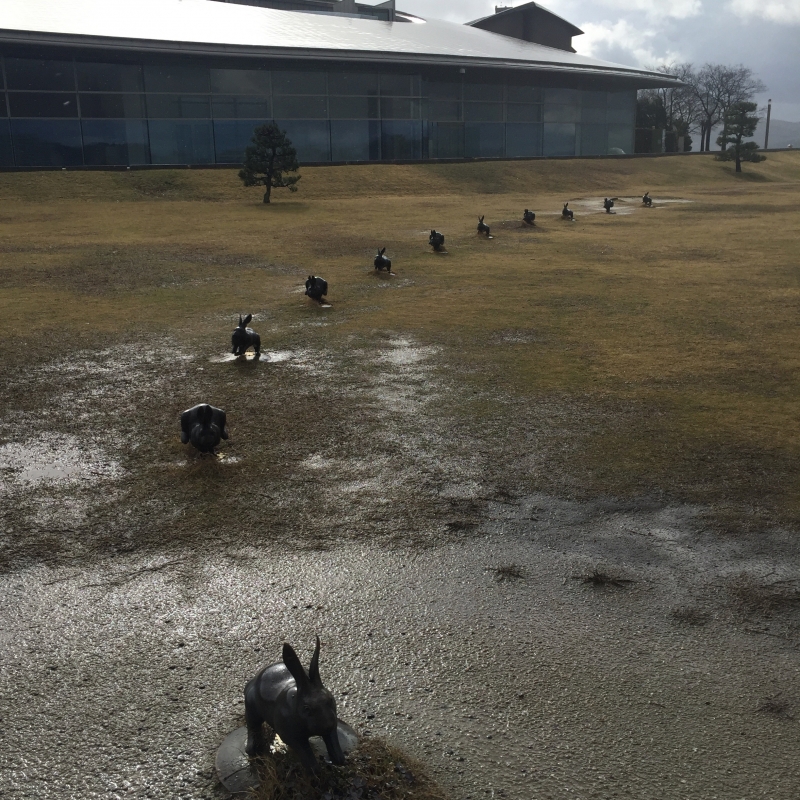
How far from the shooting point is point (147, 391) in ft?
35.0

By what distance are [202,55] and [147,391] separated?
37.8 meters

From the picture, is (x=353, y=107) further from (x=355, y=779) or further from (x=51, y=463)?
(x=355, y=779)

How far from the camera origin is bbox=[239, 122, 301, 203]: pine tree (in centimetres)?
3484

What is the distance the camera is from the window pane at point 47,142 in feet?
133

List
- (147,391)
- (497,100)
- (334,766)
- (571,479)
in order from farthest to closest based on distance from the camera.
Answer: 1. (497,100)
2. (147,391)
3. (571,479)
4. (334,766)

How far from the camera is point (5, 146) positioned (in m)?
40.1

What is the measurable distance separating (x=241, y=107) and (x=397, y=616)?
4459 centimetres

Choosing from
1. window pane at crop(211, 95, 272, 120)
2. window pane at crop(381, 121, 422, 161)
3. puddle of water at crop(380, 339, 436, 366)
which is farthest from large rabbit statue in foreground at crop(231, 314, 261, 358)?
window pane at crop(381, 121, 422, 161)

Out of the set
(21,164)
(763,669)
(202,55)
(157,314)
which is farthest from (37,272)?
(202,55)

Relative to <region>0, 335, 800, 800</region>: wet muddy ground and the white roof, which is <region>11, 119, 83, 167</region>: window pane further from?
<region>0, 335, 800, 800</region>: wet muddy ground

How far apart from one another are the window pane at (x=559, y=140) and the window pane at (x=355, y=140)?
1340 centimetres

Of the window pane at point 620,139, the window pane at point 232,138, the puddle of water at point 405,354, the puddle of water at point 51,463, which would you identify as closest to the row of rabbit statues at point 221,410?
the puddle of water at point 51,463

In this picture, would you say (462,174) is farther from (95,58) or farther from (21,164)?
(21,164)

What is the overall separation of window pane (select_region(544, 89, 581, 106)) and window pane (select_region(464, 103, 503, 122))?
414cm
